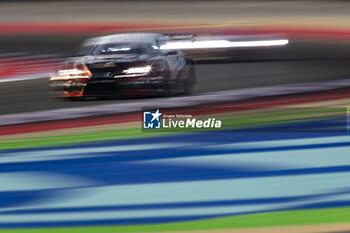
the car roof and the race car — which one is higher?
the car roof

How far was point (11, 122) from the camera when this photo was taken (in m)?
3.23

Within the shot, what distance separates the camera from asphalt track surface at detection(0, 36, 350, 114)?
3.04 m

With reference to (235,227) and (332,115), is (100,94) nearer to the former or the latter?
(235,227)

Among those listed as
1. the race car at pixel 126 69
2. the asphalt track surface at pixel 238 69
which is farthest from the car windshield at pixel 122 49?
the asphalt track surface at pixel 238 69

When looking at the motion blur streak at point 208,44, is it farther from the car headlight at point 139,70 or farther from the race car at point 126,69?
the car headlight at point 139,70

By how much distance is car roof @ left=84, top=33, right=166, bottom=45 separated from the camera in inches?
120

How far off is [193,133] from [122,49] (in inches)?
22.6

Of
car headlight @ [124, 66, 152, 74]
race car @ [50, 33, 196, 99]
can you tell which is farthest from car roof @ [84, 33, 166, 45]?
car headlight @ [124, 66, 152, 74]

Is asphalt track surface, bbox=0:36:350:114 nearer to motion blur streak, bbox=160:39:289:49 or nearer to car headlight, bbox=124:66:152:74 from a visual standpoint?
motion blur streak, bbox=160:39:289:49

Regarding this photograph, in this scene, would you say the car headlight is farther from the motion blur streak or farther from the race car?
the motion blur streak

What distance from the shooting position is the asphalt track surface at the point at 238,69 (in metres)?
3.04

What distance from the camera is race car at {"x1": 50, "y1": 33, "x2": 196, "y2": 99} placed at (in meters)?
2.99

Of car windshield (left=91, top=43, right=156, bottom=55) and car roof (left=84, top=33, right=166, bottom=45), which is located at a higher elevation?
car roof (left=84, top=33, right=166, bottom=45)

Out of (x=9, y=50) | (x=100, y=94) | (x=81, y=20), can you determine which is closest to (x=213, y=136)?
(x=100, y=94)
